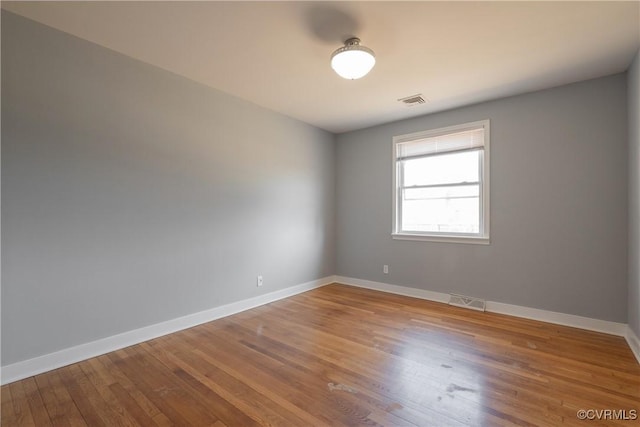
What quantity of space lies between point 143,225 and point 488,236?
154 inches

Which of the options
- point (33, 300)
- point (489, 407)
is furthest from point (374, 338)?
point (33, 300)

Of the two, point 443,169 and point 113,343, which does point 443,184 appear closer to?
point 443,169

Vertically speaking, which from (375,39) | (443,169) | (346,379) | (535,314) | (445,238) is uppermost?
(375,39)

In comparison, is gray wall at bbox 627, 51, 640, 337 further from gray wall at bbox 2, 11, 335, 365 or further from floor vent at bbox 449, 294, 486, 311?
gray wall at bbox 2, 11, 335, 365

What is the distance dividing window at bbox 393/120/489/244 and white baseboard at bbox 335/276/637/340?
0.78 metres

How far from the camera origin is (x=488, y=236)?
353 centimetres

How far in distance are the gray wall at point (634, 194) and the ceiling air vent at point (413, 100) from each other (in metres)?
1.82

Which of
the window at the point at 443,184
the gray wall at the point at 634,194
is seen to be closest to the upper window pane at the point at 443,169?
the window at the point at 443,184

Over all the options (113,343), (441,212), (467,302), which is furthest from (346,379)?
(441,212)

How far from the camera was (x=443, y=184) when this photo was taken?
3.96m

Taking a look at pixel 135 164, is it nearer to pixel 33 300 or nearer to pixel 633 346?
pixel 33 300

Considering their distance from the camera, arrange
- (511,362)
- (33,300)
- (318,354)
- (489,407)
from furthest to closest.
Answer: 1. (318,354)
2. (511,362)
3. (33,300)
4. (489,407)

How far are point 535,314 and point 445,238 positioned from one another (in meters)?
1.28

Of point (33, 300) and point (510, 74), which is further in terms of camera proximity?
point (510, 74)
